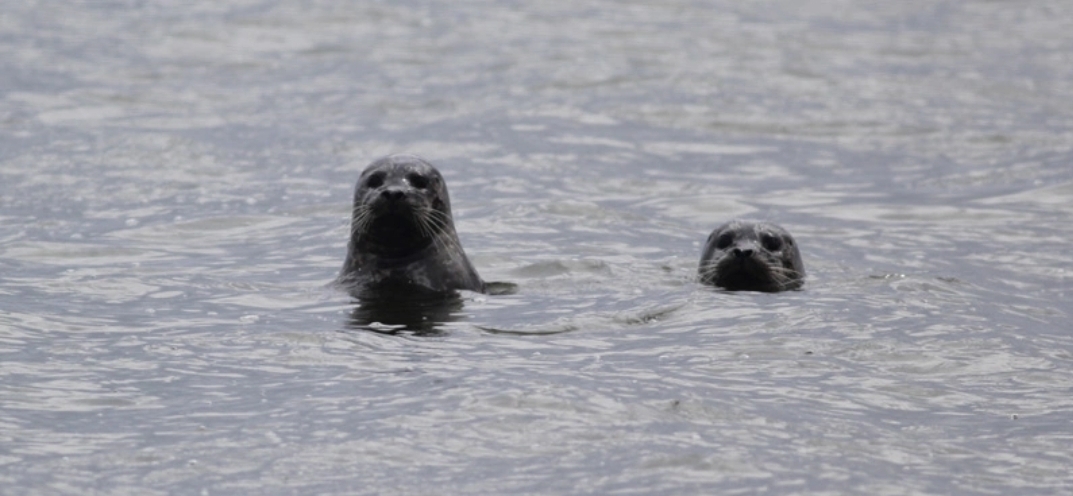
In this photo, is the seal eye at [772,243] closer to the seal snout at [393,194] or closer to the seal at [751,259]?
the seal at [751,259]

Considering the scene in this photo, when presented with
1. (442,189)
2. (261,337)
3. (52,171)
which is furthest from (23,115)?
(261,337)

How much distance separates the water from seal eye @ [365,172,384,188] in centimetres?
93

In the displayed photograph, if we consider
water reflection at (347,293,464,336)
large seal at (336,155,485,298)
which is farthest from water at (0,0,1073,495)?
large seal at (336,155,485,298)

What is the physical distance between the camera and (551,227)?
16.8 m

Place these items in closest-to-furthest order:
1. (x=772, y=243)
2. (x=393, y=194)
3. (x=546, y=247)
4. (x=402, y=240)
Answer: (x=393, y=194) → (x=402, y=240) → (x=772, y=243) → (x=546, y=247)

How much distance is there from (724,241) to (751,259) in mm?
673

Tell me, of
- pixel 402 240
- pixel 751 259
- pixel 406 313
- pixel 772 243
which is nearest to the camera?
pixel 406 313

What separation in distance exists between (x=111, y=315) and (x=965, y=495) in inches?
233

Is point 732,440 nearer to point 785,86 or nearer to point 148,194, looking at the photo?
point 148,194

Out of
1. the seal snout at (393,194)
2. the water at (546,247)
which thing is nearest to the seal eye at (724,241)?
the water at (546,247)

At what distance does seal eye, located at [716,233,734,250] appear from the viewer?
46.8 ft

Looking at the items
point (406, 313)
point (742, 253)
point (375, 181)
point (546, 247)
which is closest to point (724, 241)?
point (742, 253)

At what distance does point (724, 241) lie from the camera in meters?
14.3

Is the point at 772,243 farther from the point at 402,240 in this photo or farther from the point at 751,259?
the point at 402,240
